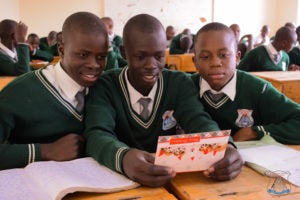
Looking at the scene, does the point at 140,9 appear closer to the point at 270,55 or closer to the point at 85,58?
the point at 270,55

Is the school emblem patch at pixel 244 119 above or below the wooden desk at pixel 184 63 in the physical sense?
above

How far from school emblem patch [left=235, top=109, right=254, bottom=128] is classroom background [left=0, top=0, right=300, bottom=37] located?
6.28 meters

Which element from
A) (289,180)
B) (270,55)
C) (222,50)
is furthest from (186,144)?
(270,55)

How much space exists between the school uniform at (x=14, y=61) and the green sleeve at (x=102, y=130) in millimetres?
1683

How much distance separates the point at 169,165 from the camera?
2.81 feet

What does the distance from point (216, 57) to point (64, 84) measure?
1.88 ft

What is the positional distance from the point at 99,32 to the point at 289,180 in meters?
0.74

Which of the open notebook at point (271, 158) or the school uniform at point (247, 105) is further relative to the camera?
the school uniform at point (247, 105)

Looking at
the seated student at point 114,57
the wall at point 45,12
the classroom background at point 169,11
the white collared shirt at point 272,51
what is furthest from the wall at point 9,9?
the white collared shirt at point 272,51

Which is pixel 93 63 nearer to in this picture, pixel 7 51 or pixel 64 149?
pixel 64 149

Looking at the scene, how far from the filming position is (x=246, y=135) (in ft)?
4.27

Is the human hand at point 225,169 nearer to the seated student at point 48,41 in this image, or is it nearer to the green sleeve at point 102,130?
the green sleeve at point 102,130

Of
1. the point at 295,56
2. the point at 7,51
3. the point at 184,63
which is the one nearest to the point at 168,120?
the point at 7,51

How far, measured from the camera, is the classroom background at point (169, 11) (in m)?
7.37
